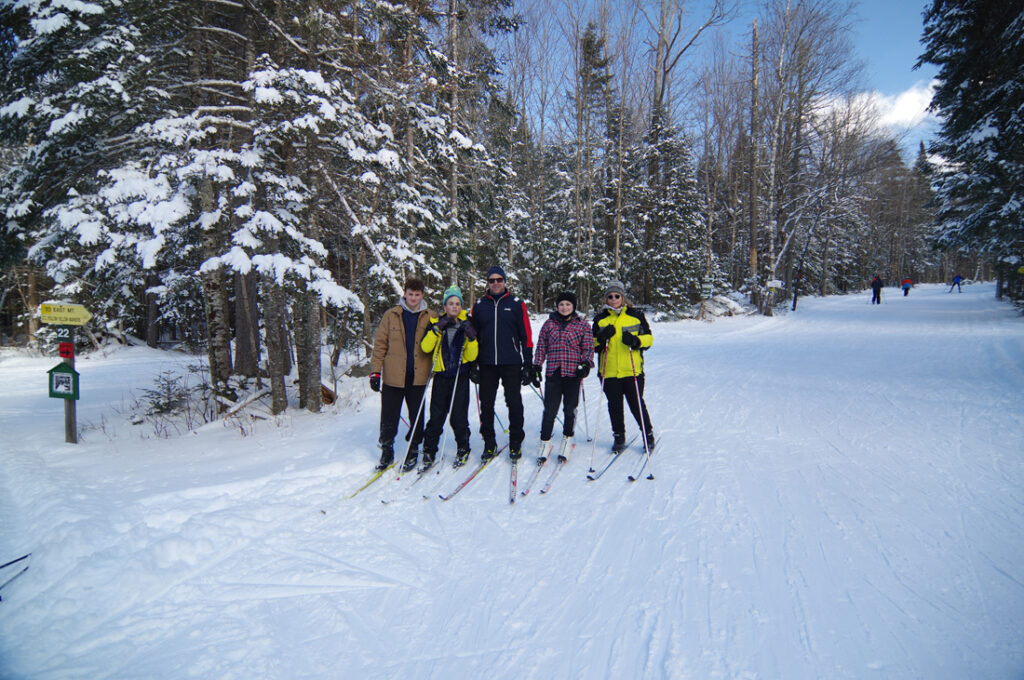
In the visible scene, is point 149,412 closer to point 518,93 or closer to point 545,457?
point 545,457

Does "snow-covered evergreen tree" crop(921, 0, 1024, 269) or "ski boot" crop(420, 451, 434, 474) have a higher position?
"snow-covered evergreen tree" crop(921, 0, 1024, 269)

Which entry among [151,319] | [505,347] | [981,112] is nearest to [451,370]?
[505,347]

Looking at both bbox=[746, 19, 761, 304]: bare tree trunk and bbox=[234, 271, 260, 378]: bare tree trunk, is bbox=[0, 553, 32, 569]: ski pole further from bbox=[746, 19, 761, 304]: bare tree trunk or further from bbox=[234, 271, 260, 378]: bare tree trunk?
bbox=[746, 19, 761, 304]: bare tree trunk

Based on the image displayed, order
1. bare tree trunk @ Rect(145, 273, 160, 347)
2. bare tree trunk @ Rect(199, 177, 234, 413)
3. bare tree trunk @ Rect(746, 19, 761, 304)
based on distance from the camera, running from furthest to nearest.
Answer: bare tree trunk @ Rect(746, 19, 761, 304), bare tree trunk @ Rect(145, 273, 160, 347), bare tree trunk @ Rect(199, 177, 234, 413)

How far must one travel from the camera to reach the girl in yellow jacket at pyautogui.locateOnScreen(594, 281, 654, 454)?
568cm

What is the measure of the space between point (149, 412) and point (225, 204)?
545 cm

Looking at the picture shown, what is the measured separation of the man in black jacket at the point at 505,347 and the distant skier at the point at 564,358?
0.76 ft

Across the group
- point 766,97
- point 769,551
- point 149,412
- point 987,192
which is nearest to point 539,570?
point 769,551

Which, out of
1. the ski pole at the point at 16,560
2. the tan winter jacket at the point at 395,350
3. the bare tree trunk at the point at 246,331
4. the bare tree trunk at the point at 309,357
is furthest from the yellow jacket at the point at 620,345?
the bare tree trunk at the point at 246,331

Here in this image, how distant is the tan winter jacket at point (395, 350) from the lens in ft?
17.7

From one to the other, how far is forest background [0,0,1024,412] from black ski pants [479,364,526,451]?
298 centimetres

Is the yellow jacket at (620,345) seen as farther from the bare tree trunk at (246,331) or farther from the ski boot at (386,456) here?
the bare tree trunk at (246,331)

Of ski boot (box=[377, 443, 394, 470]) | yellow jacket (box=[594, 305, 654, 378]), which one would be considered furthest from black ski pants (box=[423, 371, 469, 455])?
yellow jacket (box=[594, 305, 654, 378])

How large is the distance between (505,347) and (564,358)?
72 cm
